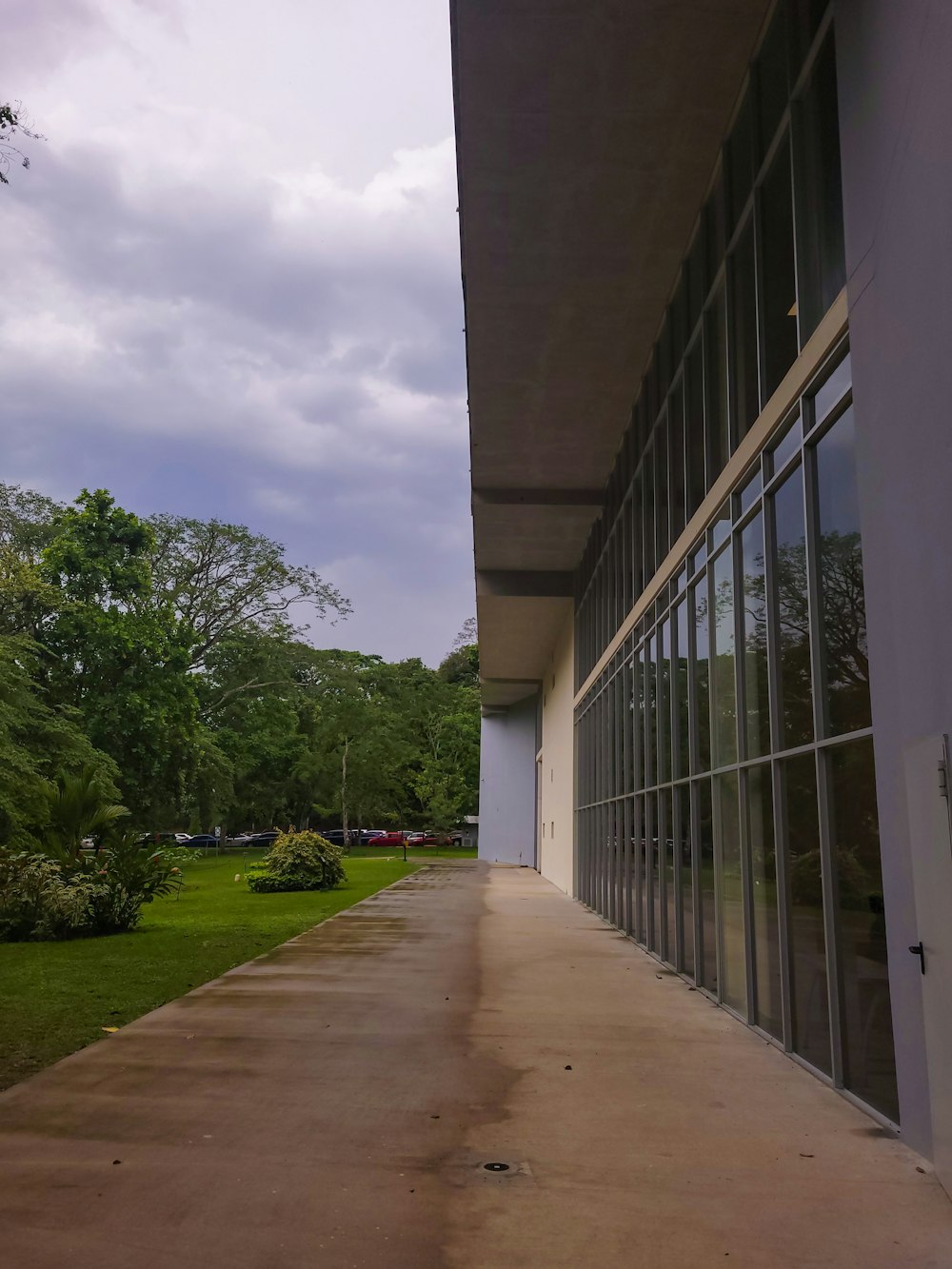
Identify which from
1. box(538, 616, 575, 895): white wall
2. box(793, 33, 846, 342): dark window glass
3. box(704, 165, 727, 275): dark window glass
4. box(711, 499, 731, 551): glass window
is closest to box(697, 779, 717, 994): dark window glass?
box(711, 499, 731, 551): glass window

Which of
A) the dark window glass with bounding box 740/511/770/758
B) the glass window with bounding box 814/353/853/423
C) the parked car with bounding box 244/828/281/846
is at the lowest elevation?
the parked car with bounding box 244/828/281/846

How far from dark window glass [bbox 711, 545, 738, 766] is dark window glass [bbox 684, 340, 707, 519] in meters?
1.22

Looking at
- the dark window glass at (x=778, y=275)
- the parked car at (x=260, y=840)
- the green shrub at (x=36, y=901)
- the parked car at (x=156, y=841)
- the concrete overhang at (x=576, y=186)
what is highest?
the concrete overhang at (x=576, y=186)

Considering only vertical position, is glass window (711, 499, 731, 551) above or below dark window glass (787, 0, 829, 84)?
below

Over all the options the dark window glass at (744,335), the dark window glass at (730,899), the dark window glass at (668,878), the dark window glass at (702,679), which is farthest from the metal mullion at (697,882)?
the dark window glass at (744,335)

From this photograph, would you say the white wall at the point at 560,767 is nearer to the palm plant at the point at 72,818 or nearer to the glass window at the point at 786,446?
the palm plant at the point at 72,818

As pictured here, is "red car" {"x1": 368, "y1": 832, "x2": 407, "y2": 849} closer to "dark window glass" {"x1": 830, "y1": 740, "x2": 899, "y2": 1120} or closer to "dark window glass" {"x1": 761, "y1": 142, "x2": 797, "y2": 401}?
"dark window glass" {"x1": 761, "y1": 142, "x2": 797, "y2": 401}

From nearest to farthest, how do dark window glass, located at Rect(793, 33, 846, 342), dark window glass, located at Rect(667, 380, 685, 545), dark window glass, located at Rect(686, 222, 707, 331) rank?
dark window glass, located at Rect(793, 33, 846, 342) < dark window glass, located at Rect(686, 222, 707, 331) < dark window glass, located at Rect(667, 380, 685, 545)

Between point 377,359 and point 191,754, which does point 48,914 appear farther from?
point 377,359

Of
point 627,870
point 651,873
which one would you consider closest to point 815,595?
point 651,873

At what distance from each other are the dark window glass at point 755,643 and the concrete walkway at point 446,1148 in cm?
235

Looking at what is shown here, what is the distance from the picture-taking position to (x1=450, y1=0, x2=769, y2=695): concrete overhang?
802cm

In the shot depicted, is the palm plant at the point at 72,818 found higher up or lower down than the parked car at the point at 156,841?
higher up

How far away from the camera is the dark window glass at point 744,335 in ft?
28.5
